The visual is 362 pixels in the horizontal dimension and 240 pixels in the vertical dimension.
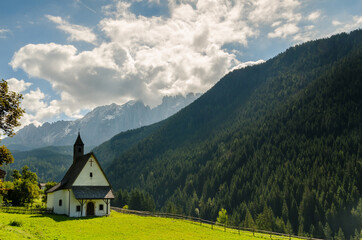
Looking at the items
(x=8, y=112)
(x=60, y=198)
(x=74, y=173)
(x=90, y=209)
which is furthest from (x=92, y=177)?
(x=8, y=112)

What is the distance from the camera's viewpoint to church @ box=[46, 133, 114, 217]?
57.3 m

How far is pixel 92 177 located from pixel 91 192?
3725 millimetres

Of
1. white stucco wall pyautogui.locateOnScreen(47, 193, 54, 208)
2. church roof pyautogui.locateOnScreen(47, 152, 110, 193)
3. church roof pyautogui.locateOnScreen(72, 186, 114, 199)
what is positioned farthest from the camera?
white stucco wall pyautogui.locateOnScreen(47, 193, 54, 208)

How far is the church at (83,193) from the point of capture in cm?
5734

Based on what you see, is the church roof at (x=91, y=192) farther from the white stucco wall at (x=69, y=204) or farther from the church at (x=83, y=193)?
the white stucco wall at (x=69, y=204)

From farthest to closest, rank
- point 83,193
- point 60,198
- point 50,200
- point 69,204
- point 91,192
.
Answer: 1. point 50,200
2. point 60,198
3. point 91,192
4. point 83,193
5. point 69,204

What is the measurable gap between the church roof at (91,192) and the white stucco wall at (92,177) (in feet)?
3.04

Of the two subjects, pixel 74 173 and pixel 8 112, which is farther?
pixel 74 173

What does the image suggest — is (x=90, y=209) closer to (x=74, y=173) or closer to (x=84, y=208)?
(x=84, y=208)

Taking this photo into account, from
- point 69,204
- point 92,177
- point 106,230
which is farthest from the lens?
point 92,177

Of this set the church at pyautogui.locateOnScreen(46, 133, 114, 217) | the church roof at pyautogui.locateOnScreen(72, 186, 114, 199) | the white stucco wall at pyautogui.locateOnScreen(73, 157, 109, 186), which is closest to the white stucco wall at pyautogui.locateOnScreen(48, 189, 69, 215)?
the church at pyautogui.locateOnScreen(46, 133, 114, 217)

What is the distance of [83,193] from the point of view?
58375 mm

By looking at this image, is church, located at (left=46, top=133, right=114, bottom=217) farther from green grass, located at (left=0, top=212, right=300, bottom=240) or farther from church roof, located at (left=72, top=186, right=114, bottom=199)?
green grass, located at (left=0, top=212, right=300, bottom=240)

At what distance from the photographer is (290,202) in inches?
5305
